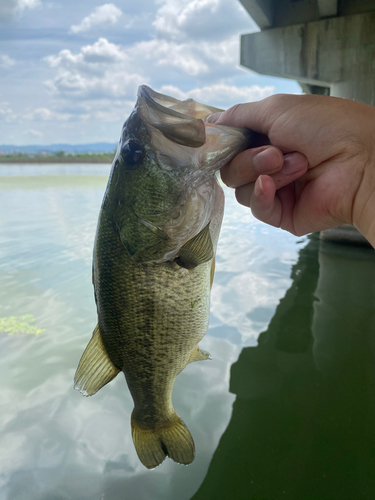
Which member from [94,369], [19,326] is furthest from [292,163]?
[19,326]

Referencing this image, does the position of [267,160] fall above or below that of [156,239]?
above

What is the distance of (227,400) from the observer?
387 cm

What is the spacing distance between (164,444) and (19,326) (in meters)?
4.32

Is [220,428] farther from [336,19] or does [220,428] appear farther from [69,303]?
[336,19]

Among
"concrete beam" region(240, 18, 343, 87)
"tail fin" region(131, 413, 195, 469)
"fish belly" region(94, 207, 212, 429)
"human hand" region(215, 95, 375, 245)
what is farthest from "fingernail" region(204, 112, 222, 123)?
"concrete beam" region(240, 18, 343, 87)

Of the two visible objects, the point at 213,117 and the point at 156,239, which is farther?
the point at 213,117

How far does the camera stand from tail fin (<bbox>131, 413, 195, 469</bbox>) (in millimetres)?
1764

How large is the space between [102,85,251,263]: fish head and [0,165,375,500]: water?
93.8 inches

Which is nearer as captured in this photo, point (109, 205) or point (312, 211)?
point (109, 205)

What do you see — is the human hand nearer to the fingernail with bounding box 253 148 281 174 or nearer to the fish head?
the fingernail with bounding box 253 148 281 174

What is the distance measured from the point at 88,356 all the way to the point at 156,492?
1939mm

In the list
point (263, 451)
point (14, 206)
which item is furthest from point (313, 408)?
point (14, 206)

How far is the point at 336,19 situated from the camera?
770 centimetres

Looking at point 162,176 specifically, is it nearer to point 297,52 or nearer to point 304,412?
point 304,412
